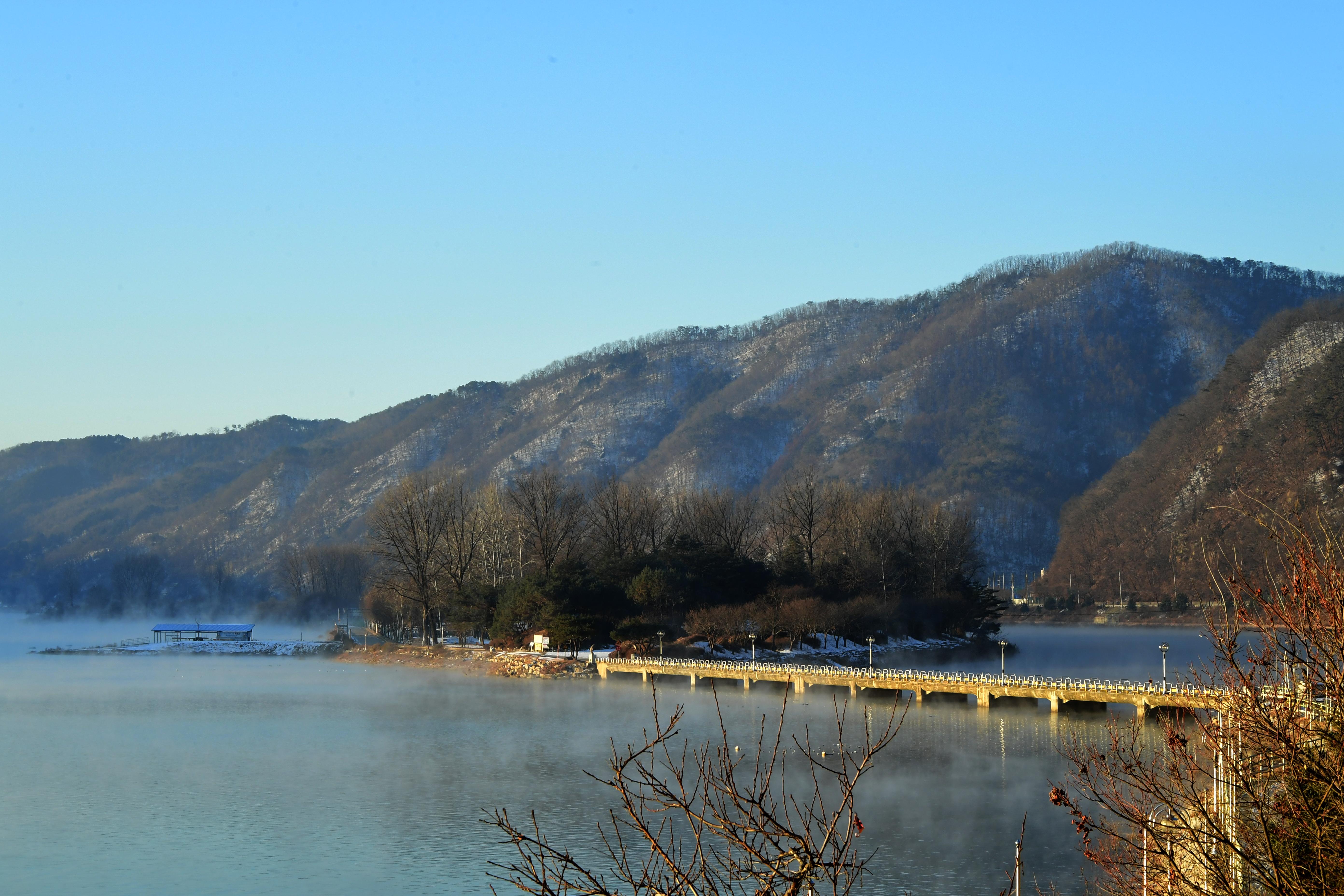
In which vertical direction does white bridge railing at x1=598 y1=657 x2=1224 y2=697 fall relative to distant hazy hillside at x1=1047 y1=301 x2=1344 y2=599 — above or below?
below

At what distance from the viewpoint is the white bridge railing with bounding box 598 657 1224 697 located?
176 feet

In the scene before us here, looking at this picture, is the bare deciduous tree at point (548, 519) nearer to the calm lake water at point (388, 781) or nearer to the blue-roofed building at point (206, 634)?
the calm lake water at point (388, 781)

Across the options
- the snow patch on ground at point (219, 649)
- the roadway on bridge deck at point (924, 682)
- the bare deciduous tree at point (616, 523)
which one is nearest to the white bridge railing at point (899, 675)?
the roadway on bridge deck at point (924, 682)

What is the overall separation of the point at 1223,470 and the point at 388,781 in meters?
129

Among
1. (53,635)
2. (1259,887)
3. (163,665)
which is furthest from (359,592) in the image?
(1259,887)

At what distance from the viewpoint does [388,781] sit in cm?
4034

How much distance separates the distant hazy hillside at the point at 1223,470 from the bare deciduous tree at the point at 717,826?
88.5 meters

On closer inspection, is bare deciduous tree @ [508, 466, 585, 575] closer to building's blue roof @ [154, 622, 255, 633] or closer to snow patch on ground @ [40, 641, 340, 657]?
snow patch on ground @ [40, 641, 340, 657]

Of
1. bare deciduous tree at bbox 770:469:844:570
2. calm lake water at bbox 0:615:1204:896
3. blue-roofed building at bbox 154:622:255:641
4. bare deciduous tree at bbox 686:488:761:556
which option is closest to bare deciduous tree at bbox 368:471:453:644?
calm lake water at bbox 0:615:1204:896

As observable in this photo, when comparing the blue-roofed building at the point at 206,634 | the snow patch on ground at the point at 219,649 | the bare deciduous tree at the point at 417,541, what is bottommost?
the snow patch on ground at the point at 219,649

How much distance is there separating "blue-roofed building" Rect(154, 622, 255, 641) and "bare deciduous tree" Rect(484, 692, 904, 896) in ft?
245

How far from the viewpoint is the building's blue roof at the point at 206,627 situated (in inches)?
4791

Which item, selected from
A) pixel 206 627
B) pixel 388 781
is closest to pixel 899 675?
pixel 388 781

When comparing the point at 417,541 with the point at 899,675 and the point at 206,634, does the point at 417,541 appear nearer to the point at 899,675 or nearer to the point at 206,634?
the point at 206,634
